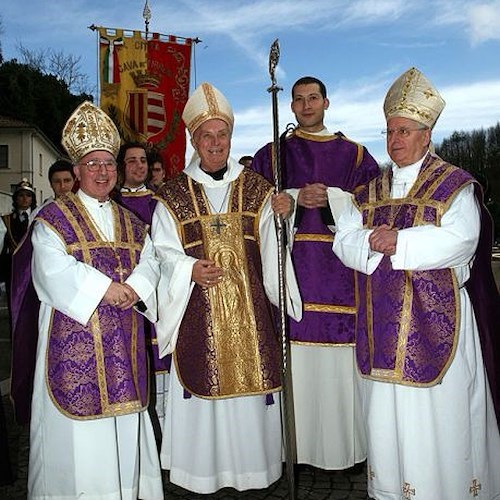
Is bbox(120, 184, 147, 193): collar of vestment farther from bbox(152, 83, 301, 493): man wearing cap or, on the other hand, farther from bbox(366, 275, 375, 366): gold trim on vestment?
bbox(366, 275, 375, 366): gold trim on vestment

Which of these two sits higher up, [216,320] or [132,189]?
[132,189]

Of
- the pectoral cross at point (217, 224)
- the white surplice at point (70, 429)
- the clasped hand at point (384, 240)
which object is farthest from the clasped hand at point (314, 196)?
the white surplice at point (70, 429)

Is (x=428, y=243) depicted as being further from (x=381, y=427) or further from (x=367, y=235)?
(x=381, y=427)

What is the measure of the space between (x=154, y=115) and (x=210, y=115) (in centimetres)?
906

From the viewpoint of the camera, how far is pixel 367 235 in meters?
3.58

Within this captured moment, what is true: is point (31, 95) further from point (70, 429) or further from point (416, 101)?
point (416, 101)

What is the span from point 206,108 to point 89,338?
1.72 m

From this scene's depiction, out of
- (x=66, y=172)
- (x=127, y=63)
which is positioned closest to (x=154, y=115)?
(x=127, y=63)

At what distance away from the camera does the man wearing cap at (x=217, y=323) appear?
3977 millimetres

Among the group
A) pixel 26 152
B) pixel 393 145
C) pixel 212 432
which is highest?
pixel 26 152

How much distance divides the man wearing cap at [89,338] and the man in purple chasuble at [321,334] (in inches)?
50.4

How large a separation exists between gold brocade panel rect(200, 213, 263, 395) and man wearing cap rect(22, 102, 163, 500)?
0.50 meters

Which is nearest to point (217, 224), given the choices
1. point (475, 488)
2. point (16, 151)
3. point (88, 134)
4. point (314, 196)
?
point (314, 196)

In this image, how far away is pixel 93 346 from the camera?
3.53 meters
